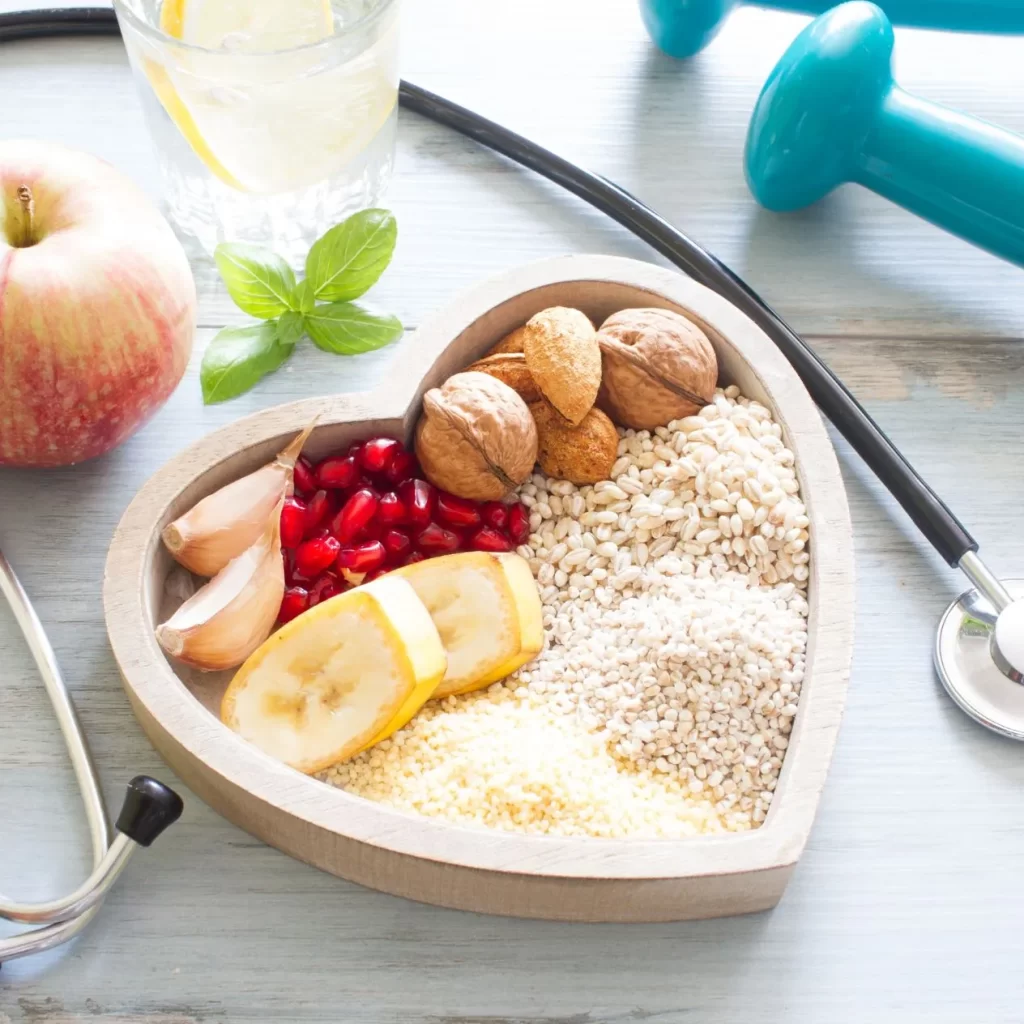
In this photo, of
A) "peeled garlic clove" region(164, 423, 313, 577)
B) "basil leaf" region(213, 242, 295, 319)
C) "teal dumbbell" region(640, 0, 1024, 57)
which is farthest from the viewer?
"teal dumbbell" region(640, 0, 1024, 57)

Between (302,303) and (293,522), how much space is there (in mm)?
182

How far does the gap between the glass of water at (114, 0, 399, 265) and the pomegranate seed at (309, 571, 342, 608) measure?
0.29 meters

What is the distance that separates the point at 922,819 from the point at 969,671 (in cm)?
10

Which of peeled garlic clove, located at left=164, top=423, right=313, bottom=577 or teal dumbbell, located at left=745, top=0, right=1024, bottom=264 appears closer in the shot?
peeled garlic clove, located at left=164, top=423, right=313, bottom=577

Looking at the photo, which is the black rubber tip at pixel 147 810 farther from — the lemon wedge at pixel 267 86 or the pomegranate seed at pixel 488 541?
the lemon wedge at pixel 267 86

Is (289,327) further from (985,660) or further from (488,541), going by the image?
(985,660)

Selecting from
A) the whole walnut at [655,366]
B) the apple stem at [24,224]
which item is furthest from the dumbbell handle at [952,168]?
the apple stem at [24,224]

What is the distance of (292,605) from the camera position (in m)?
0.77

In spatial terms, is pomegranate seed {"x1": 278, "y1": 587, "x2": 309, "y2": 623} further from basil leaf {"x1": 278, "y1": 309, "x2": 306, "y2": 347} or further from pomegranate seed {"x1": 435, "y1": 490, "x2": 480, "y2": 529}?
basil leaf {"x1": 278, "y1": 309, "x2": 306, "y2": 347}

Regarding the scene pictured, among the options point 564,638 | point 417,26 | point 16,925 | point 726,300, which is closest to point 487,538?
point 564,638

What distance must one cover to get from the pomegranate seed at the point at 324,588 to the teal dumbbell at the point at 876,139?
47 cm

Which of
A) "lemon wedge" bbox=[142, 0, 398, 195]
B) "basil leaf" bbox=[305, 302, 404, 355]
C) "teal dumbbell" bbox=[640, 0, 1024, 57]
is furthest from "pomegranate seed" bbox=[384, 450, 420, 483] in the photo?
"teal dumbbell" bbox=[640, 0, 1024, 57]

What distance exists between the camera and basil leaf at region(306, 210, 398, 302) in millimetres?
865

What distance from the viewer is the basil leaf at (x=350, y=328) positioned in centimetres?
88
